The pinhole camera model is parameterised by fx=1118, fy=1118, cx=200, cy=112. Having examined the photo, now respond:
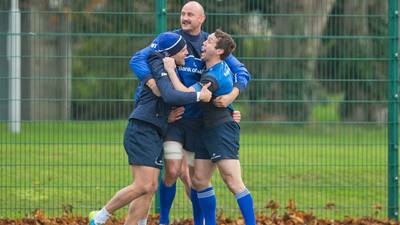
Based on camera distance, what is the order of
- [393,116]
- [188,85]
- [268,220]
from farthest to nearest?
1. [393,116]
2. [268,220]
3. [188,85]

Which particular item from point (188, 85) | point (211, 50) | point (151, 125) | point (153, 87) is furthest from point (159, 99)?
point (211, 50)

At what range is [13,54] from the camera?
1145 centimetres

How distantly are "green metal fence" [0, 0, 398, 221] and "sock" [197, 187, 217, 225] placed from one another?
1.89 metres

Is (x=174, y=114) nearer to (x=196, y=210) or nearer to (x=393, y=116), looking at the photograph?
(x=196, y=210)

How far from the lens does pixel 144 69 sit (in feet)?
32.1

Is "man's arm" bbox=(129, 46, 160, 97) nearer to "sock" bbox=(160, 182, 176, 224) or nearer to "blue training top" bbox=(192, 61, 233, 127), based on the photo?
"blue training top" bbox=(192, 61, 233, 127)

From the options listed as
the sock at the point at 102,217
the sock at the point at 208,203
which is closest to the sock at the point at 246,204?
the sock at the point at 208,203

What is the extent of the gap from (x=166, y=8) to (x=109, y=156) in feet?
5.64

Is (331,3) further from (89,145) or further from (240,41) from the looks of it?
(89,145)

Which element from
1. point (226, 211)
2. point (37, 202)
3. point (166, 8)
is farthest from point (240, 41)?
point (37, 202)

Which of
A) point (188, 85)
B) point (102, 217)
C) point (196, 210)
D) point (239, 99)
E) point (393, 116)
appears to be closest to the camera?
point (102, 217)

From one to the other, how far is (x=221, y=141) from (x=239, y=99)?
91.6 inches

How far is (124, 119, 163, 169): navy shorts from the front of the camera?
31.5 ft

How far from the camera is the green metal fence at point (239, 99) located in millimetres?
11586
